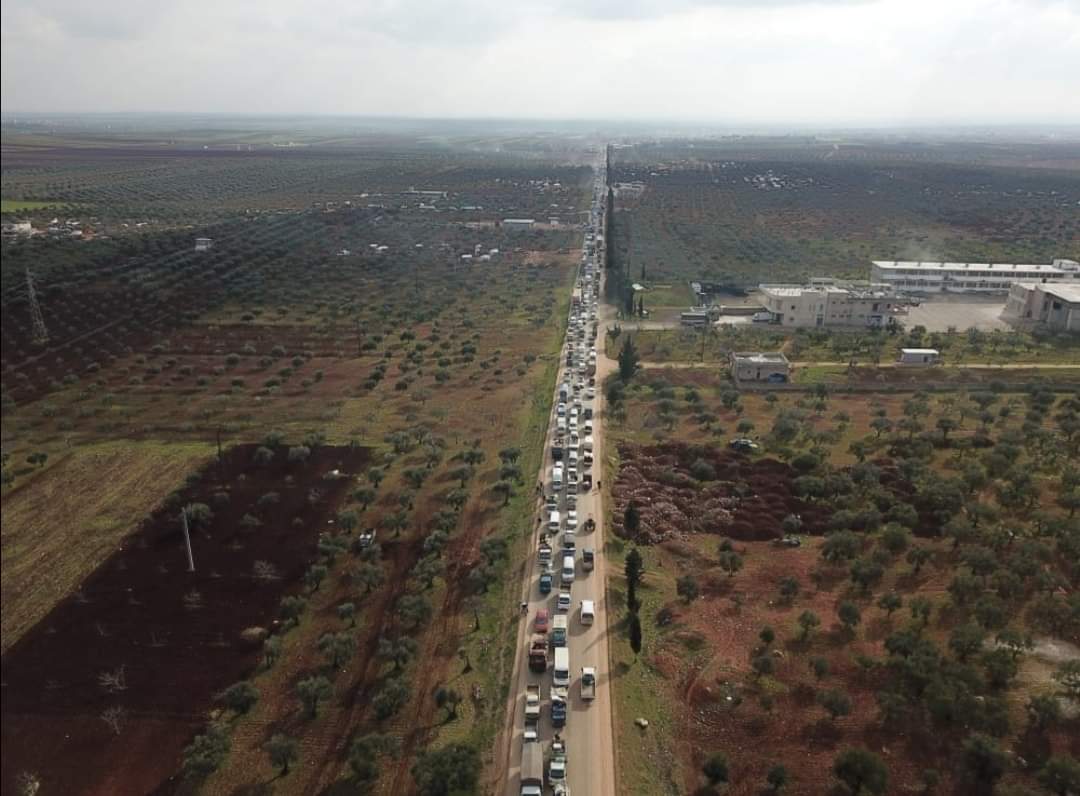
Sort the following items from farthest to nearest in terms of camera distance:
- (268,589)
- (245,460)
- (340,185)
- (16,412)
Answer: (340,185) → (245,460) → (268,589) → (16,412)

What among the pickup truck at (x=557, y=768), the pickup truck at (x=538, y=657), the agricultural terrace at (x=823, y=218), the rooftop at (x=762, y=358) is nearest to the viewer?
the pickup truck at (x=557, y=768)

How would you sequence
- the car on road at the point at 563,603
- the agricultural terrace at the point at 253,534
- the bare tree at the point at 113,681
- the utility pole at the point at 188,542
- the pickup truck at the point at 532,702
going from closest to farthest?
the agricultural terrace at the point at 253,534
the bare tree at the point at 113,681
the pickup truck at the point at 532,702
the car on road at the point at 563,603
the utility pole at the point at 188,542

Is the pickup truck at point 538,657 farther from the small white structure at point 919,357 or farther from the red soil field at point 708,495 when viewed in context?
the small white structure at point 919,357

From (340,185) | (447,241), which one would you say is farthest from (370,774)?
(340,185)

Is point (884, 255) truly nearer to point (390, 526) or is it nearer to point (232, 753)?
point (390, 526)

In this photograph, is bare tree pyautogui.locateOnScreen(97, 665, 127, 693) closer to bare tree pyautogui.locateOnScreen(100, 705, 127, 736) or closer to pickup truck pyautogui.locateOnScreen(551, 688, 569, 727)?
bare tree pyautogui.locateOnScreen(100, 705, 127, 736)

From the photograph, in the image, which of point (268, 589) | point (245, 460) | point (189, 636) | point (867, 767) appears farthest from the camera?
point (245, 460)

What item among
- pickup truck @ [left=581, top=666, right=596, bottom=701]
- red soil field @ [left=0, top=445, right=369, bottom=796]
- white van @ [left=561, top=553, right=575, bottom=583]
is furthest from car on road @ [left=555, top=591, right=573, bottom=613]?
red soil field @ [left=0, top=445, right=369, bottom=796]

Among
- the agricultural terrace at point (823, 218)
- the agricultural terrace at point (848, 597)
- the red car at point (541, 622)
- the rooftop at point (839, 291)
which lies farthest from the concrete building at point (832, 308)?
the red car at point (541, 622)
